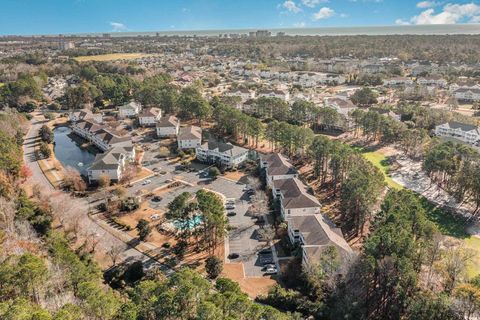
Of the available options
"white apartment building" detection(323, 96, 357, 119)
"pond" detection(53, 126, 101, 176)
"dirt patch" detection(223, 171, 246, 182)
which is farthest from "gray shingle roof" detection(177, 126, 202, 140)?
"white apartment building" detection(323, 96, 357, 119)

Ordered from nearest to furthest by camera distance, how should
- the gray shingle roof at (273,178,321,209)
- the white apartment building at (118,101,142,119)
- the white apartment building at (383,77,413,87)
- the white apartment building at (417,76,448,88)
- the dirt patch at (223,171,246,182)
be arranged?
the gray shingle roof at (273,178,321,209), the dirt patch at (223,171,246,182), the white apartment building at (118,101,142,119), the white apartment building at (417,76,448,88), the white apartment building at (383,77,413,87)

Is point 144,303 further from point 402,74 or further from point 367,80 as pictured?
point 402,74

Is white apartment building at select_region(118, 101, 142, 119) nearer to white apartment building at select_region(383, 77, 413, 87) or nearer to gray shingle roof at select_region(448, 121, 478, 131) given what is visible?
gray shingle roof at select_region(448, 121, 478, 131)

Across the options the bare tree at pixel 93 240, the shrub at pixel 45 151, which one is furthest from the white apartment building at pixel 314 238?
the shrub at pixel 45 151

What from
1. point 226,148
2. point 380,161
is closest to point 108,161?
point 226,148

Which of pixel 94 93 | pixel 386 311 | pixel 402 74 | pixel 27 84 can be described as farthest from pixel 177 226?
pixel 402 74
